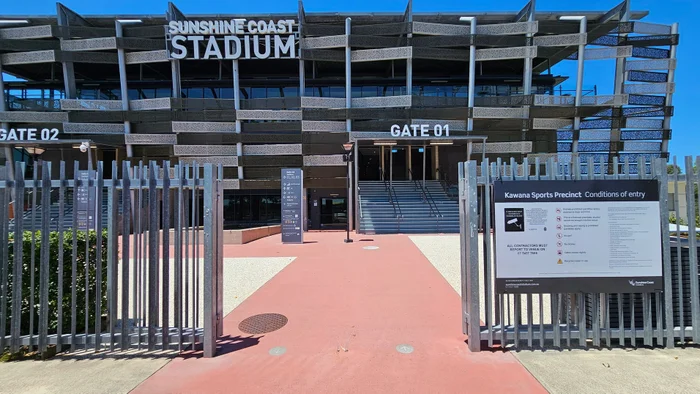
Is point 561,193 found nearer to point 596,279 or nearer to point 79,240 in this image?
point 596,279

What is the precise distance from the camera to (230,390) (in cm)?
335

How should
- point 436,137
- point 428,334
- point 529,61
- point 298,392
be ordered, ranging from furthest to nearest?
1. point 529,61
2. point 436,137
3. point 428,334
4. point 298,392

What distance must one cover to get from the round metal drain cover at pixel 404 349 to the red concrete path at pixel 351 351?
0.20ft

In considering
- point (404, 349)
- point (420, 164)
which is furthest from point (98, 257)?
point (420, 164)

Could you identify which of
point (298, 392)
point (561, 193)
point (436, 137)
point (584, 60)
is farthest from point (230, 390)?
point (584, 60)

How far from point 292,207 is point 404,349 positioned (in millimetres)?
11172

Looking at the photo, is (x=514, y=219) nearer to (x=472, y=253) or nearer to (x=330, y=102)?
(x=472, y=253)

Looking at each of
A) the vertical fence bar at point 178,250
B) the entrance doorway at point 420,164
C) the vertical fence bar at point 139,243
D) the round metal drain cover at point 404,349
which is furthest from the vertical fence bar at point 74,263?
the entrance doorway at point 420,164

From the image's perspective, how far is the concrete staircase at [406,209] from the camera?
19.3m

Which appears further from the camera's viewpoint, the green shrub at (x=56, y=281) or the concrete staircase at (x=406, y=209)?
the concrete staircase at (x=406, y=209)

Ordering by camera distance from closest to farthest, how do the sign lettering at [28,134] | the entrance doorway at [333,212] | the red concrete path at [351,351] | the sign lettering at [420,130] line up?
the red concrete path at [351,351], the sign lettering at [420,130], the sign lettering at [28,134], the entrance doorway at [333,212]

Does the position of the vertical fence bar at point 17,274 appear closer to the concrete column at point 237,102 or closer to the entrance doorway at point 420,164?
the concrete column at point 237,102

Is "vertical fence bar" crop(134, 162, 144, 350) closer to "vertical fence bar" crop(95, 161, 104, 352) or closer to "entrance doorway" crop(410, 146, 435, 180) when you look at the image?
"vertical fence bar" crop(95, 161, 104, 352)

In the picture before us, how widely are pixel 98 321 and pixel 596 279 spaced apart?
588cm
